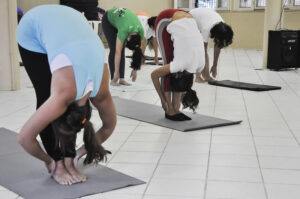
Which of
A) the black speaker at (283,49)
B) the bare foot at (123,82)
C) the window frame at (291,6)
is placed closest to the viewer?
the bare foot at (123,82)

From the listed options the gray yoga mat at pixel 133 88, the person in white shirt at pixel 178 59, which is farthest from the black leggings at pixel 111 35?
the person in white shirt at pixel 178 59

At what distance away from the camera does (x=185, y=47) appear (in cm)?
358

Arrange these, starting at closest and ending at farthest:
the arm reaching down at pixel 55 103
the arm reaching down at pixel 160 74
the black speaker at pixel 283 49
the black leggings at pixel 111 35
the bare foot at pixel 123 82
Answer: the arm reaching down at pixel 55 103
the arm reaching down at pixel 160 74
the black leggings at pixel 111 35
the bare foot at pixel 123 82
the black speaker at pixel 283 49

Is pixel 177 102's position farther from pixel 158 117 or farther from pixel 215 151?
pixel 215 151

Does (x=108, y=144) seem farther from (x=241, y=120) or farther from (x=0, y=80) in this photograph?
(x=0, y=80)

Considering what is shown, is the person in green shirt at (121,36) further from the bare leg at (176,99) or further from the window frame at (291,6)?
the window frame at (291,6)

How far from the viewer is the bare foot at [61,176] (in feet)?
7.69

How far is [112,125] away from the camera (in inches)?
96.0

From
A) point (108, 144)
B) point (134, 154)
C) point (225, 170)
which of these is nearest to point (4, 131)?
point (108, 144)

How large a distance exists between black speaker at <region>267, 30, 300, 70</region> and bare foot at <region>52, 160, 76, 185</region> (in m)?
5.49

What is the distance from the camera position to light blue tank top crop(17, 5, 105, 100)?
7.06 ft

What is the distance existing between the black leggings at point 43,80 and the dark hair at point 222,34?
3.24 metres

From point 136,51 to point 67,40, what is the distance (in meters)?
2.98

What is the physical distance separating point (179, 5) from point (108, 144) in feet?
30.9
